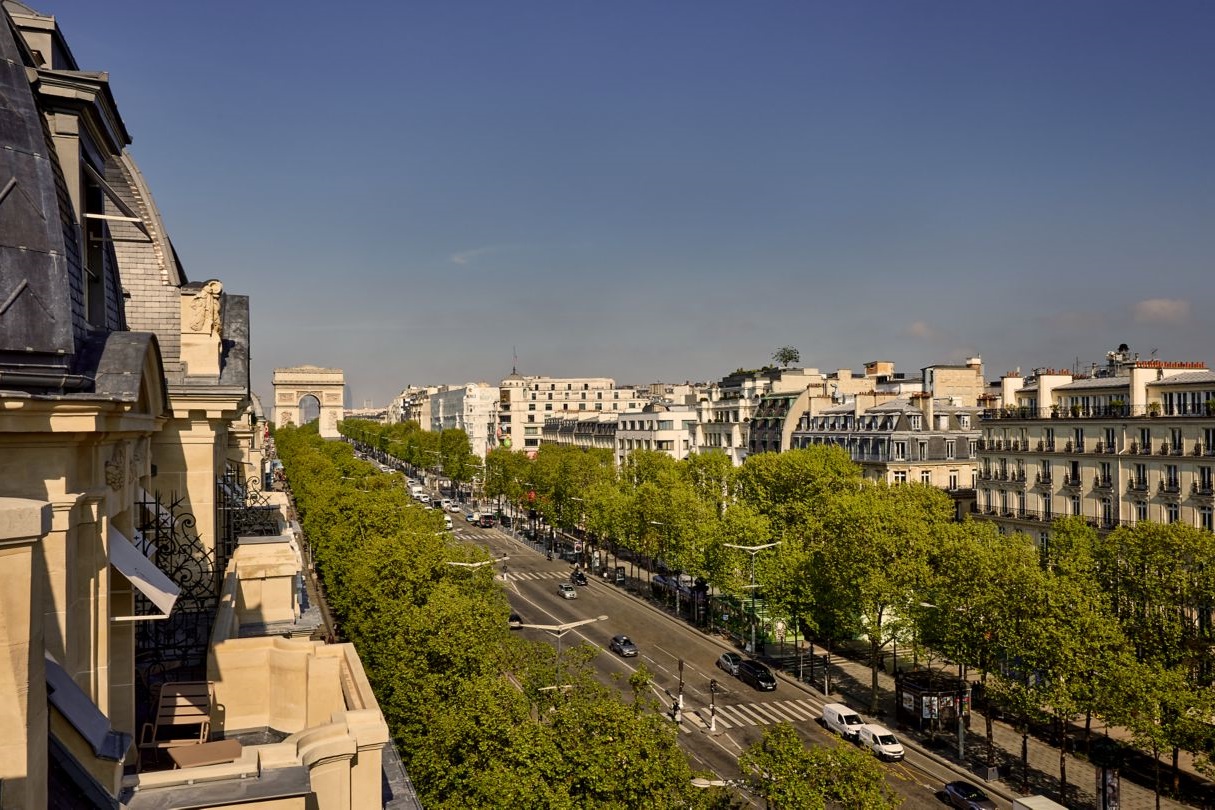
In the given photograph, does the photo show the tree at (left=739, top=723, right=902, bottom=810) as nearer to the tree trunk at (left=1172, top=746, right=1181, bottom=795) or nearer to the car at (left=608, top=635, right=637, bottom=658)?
the tree trunk at (left=1172, top=746, right=1181, bottom=795)

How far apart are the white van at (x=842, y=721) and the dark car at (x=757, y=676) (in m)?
6.20

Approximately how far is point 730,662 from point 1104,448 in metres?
27.5

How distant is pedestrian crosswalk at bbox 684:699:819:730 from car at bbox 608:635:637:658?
8.94m

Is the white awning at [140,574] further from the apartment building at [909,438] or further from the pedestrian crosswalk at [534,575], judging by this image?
the pedestrian crosswalk at [534,575]

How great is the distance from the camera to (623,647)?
177 feet

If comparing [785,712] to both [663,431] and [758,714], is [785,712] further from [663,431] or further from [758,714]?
[663,431]

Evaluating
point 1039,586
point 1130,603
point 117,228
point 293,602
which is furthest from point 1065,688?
point 117,228

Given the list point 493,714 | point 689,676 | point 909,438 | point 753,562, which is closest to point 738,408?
point 909,438

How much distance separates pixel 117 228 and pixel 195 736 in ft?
31.9

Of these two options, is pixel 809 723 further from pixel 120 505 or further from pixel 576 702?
pixel 120 505

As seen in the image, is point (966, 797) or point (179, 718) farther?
point (966, 797)

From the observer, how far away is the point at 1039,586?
36750mm

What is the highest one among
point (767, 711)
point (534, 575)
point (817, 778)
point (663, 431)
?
point (663, 431)

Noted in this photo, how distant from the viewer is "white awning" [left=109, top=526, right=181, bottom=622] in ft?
37.2
